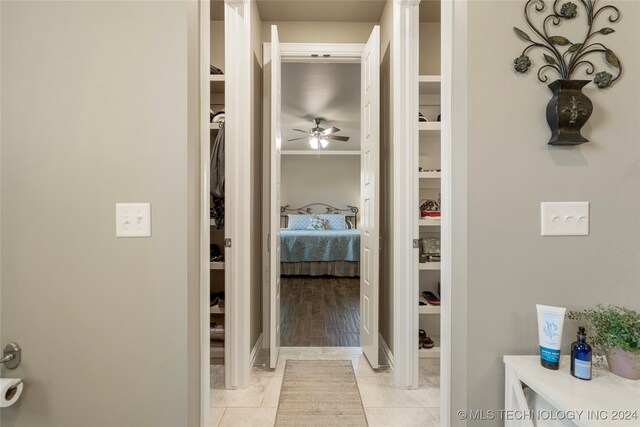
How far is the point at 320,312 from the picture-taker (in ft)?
12.3

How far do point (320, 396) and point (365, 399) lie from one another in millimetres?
277

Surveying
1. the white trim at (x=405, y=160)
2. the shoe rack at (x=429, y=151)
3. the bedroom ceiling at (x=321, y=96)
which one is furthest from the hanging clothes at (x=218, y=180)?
the bedroom ceiling at (x=321, y=96)

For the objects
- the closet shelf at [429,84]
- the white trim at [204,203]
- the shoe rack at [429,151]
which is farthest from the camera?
the shoe rack at [429,151]

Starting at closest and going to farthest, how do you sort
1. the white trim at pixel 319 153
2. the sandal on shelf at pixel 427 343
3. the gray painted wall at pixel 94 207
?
the gray painted wall at pixel 94 207 → the sandal on shelf at pixel 427 343 → the white trim at pixel 319 153

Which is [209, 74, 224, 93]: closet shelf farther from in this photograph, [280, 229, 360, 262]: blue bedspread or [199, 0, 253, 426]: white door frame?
[280, 229, 360, 262]: blue bedspread

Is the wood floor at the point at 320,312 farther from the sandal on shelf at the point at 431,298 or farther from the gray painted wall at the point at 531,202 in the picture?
the gray painted wall at the point at 531,202

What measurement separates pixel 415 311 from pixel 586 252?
43.6 inches

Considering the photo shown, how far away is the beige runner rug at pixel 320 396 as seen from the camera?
1767mm

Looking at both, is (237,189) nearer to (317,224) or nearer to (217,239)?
(217,239)

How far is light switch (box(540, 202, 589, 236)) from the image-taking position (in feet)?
3.67

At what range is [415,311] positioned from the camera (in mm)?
2059

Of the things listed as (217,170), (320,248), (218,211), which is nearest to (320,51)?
(217,170)

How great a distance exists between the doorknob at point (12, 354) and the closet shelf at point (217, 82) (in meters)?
1.69

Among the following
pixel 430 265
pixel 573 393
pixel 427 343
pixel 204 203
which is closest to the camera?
pixel 573 393
